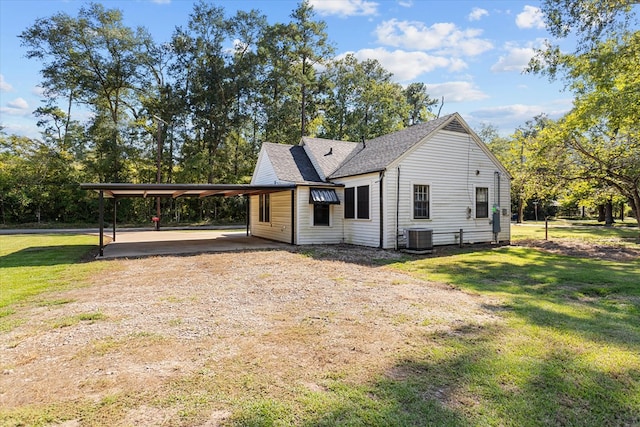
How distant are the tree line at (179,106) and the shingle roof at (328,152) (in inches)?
367

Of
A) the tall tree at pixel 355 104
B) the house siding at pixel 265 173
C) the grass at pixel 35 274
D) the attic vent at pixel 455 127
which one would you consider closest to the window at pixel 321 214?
the house siding at pixel 265 173

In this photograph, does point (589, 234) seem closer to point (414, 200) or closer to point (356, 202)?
point (414, 200)

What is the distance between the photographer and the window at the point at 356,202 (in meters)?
12.8

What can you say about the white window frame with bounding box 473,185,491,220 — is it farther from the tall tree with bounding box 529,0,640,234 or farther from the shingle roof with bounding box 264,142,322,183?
the shingle roof with bounding box 264,142,322,183

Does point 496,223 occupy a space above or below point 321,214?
below

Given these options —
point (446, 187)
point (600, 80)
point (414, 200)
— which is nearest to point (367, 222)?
Answer: point (414, 200)

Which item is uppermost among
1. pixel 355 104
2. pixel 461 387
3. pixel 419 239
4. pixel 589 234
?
pixel 355 104

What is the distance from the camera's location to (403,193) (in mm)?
12117

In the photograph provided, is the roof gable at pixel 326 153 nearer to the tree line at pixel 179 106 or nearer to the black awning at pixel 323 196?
the black awning at pixel 323 196

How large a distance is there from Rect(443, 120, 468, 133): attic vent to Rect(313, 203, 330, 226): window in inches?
215

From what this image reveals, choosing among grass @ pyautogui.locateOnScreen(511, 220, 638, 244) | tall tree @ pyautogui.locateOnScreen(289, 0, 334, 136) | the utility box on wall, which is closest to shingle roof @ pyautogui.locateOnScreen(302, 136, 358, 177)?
the utility box on wall

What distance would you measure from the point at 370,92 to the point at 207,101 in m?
15.0

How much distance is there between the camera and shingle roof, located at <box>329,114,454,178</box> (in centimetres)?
1243

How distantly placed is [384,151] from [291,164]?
4.20 m
